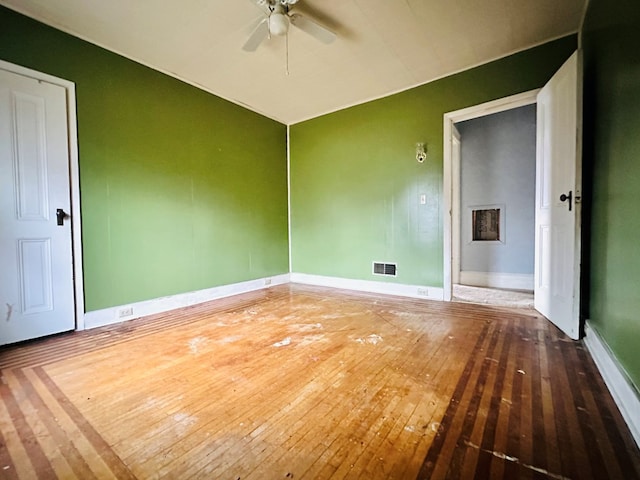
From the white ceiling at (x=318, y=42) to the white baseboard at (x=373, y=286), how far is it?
2.58 metres

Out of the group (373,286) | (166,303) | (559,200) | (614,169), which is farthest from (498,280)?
(166,303)

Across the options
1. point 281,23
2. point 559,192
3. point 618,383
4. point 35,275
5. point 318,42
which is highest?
point 318,42

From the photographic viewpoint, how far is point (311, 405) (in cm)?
147

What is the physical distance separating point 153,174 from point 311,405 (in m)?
2.86

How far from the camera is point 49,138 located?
2398 millimetres

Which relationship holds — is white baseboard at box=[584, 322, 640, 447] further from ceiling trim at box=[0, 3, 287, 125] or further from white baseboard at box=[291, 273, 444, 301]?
ceiling trim at box=[0, 3, 287, 125]

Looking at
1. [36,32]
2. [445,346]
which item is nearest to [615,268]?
[445,346]

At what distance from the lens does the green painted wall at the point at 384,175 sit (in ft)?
10.2

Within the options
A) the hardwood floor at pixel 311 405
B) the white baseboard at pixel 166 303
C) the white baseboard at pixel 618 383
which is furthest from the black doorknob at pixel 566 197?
the white baseboard at pixel 166 303

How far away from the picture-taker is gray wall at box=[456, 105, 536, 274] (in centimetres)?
415

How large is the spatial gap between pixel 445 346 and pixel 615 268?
44.7 inches

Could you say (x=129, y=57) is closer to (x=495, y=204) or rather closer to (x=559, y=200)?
(x=559, y=200)

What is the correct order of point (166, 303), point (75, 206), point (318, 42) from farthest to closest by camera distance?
point (166, 303), point (318, 42), point (75, 206)

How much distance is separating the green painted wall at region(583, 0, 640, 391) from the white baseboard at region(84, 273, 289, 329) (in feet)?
12.1
